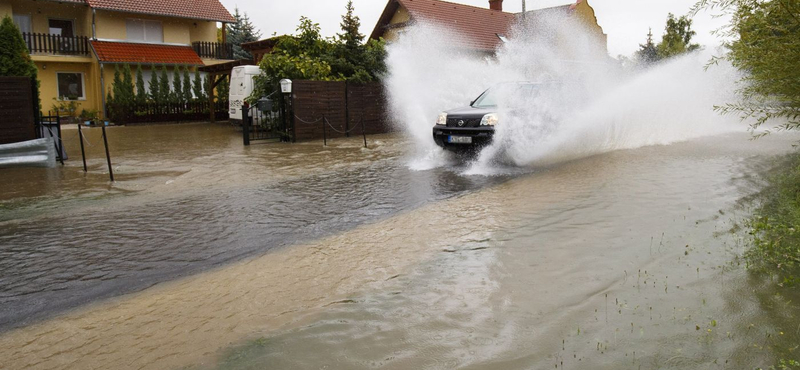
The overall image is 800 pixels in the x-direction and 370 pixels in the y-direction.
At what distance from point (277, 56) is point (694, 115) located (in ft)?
44.0

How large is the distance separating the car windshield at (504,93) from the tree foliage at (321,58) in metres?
8.03

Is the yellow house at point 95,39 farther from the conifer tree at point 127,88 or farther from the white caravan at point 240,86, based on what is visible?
the white caravan at point 240,86

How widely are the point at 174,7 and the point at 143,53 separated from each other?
134 inches

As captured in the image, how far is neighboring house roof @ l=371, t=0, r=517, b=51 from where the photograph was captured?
31750 millimetres

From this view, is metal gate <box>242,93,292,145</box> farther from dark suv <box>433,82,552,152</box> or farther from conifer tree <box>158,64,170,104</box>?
conifer tree <box>158,64,170,104</box>

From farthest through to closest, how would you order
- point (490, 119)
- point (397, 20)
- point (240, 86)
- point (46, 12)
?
point (397, 20), point (46, 12), point (240, 86), point (490, 119)

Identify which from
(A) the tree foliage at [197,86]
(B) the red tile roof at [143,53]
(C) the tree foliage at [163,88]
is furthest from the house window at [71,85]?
(A) the tree foliage at [197,86]

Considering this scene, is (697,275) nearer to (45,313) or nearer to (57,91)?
(45,313)

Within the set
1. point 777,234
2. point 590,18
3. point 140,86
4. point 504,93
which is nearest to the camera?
point 777,234

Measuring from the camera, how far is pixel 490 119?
11719mm

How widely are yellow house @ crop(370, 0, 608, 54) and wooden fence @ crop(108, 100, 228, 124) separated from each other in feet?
33.1

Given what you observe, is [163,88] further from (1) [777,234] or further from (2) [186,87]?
(1) [777,234]

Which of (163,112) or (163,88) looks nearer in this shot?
(163,112)

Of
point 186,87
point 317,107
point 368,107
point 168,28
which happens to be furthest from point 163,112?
point 317,107
